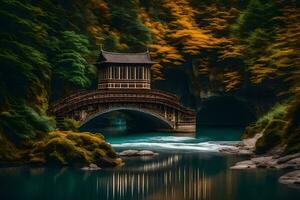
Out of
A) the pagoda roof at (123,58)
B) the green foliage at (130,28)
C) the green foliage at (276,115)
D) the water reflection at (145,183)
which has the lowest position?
the water reflection at (145,183)

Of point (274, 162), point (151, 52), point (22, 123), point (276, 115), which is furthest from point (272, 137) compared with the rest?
point (151, 52)

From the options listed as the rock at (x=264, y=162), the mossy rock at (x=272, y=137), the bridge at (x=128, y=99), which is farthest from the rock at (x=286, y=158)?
the bridge at (x=128, y=99)

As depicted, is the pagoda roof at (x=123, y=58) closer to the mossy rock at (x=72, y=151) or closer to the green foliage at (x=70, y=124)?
the green foliage at (x=70, y=124)

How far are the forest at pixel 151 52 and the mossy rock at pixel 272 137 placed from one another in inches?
3.4

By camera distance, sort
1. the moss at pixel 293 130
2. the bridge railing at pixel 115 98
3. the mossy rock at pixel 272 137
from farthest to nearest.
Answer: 1. the bridge railing at pixel 115 98
2. the mossy rock at pixel 272 137
3. the moss at pixel 293 130

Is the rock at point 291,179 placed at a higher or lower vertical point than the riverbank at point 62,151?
lower

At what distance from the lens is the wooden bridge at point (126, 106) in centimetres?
5886

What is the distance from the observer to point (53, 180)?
3331 centimetres

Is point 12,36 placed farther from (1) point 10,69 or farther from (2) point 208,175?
(2) point 208,175

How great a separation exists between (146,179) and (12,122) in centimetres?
1216

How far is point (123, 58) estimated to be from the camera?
72.8m

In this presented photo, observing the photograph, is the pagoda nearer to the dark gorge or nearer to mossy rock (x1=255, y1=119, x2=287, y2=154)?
the dark gorge

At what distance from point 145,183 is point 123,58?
4145cm

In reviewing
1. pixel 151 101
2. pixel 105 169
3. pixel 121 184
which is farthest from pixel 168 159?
pixel 151 101
